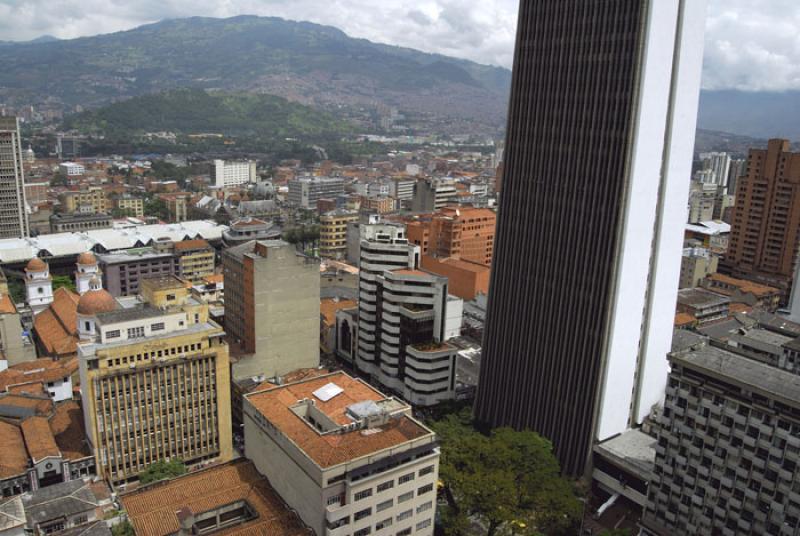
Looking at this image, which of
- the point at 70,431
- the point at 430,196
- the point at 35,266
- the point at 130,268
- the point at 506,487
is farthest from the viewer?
the point at 430,196

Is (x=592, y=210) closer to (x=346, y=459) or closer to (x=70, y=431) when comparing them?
(x=346, y=459)

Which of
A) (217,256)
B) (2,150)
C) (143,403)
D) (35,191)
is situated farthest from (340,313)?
(35,191)

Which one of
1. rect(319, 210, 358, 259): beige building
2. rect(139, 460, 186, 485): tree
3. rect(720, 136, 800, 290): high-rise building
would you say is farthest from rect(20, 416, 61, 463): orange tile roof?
rect(720, 136, 800, 290): high-rise building

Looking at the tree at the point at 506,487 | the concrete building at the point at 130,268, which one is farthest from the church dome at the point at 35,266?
the tree at the point at 506,487

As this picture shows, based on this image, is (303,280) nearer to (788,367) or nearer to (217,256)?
(788,367)

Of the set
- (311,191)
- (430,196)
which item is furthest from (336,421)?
(311,191)

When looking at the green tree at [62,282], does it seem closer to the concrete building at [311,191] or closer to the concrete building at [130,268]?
the concrete building at [130,268]

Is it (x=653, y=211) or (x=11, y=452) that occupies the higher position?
(x=653, y=211)
